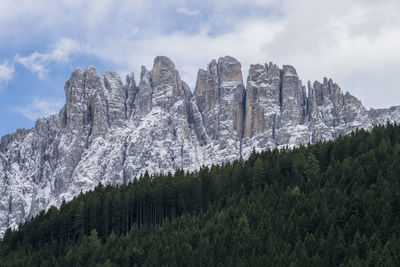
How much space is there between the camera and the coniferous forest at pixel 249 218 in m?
77.6

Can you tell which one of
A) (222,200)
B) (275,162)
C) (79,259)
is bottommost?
(79,259)

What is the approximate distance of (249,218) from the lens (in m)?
91.2

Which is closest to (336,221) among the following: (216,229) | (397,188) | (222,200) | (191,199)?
(397,188)

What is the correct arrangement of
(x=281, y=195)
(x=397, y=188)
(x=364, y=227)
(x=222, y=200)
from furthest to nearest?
1. (x=222, y=200)
2. (x=281, y=195)
3. (x=397, y=188)
4. (x=364, y=227)

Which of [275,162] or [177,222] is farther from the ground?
[275,162]

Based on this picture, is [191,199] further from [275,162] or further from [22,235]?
[22,235]

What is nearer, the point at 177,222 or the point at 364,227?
the point at 364,227

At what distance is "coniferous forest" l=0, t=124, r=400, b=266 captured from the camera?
7756 cm

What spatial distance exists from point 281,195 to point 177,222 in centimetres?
1912

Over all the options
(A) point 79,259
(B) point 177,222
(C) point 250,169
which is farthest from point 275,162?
(A) point 79,259

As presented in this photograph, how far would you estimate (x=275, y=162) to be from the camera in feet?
389

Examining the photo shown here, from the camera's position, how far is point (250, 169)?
116 metres

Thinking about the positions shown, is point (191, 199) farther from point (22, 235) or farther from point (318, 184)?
point (22, 235)

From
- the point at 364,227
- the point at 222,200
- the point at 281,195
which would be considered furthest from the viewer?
the point at 222,200
